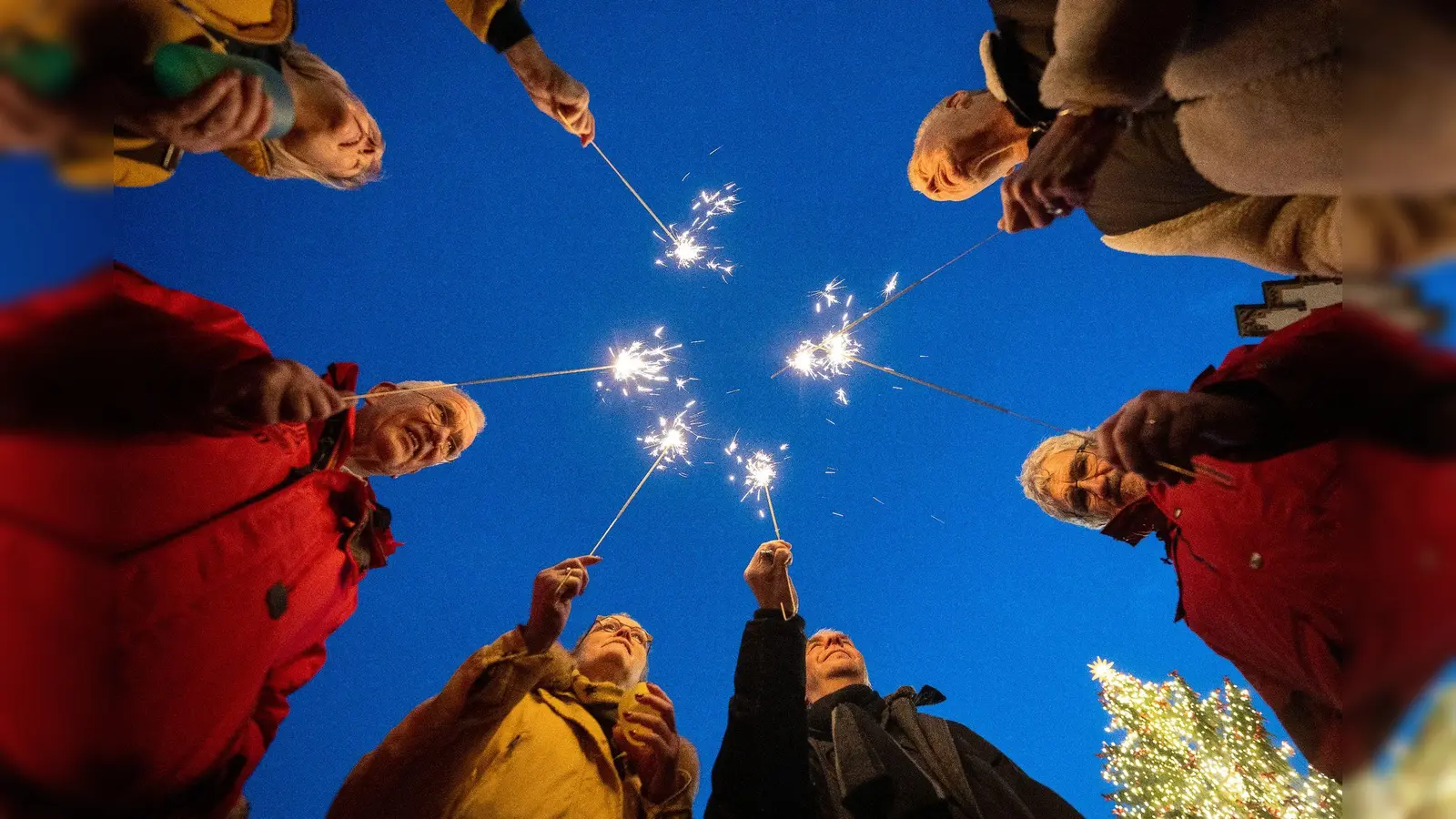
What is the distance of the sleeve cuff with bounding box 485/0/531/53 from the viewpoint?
2777 millimetres

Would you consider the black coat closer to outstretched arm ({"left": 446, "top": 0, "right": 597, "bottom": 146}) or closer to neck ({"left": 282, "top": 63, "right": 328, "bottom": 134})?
outstretched arm ({"left": 446, "top": 0, "right": 597, "bottom": 146})

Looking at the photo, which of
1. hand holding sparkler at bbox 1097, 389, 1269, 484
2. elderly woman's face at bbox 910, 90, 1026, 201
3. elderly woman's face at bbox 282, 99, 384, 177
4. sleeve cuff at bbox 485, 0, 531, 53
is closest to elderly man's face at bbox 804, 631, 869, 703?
hand holding sparkler at bbox 1097, 389, 1269, 484

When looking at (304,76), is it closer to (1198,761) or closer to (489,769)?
(489,769)

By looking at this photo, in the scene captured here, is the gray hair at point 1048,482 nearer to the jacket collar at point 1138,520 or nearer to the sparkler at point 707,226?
the jacket collar at point 1138,520

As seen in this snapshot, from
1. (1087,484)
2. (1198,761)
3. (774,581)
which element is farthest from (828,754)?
(1198,761)

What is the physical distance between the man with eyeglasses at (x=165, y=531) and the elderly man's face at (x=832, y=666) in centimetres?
269

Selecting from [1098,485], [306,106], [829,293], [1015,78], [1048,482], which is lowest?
[1098,485]

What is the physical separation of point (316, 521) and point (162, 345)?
3.76ft

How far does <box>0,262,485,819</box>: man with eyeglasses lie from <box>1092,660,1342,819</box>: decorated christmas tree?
737 centimetres

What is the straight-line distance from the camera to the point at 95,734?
0.39 metres

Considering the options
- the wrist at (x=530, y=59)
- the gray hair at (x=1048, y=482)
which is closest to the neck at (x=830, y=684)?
the gray hair at (x=1048, y=482)

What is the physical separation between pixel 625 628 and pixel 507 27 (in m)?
3.76

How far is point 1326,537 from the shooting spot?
1.86 meters

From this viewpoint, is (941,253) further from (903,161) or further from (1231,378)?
(1231,378)
